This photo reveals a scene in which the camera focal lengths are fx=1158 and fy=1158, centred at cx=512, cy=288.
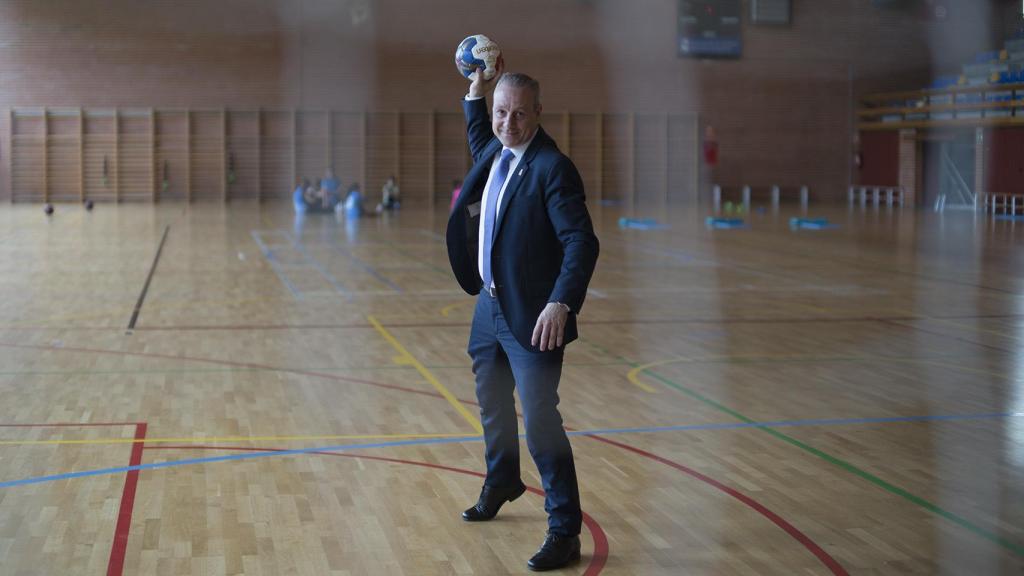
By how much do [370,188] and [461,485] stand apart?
24.5m

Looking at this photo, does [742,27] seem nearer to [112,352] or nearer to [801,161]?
[112,352]

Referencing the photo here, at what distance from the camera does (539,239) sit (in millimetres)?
3408

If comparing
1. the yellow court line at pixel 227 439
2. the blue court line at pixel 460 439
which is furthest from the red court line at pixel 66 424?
the blue court line at pixel 460 439

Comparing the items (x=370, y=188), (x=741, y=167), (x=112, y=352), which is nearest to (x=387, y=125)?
(x=370, y=188)

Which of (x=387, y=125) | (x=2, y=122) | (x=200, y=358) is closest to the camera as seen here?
(x=200, y=358)

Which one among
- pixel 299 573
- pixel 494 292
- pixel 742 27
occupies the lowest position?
pixel 299 573

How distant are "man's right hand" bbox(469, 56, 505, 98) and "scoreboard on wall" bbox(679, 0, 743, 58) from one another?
1.93 ft

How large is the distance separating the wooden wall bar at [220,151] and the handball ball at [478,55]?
23069 millimetres

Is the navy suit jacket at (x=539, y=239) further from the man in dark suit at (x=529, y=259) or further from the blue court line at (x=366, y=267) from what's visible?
the blue court line at (x=366, y=267)

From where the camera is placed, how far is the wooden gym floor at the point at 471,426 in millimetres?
3801

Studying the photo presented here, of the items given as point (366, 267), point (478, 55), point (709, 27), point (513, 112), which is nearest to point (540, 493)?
point (513, 112)

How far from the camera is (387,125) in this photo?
94.0 ft

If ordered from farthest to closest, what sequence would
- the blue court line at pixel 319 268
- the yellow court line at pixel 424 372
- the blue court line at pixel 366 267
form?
1. the blue court line at pixel 366 267
2. the blue court line at pixel 319 268
3. the yellow court line at pixel 424 372

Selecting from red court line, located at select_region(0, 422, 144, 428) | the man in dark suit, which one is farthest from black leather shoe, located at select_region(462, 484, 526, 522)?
red court line, located at select_region(0, 422, 144, 428)
